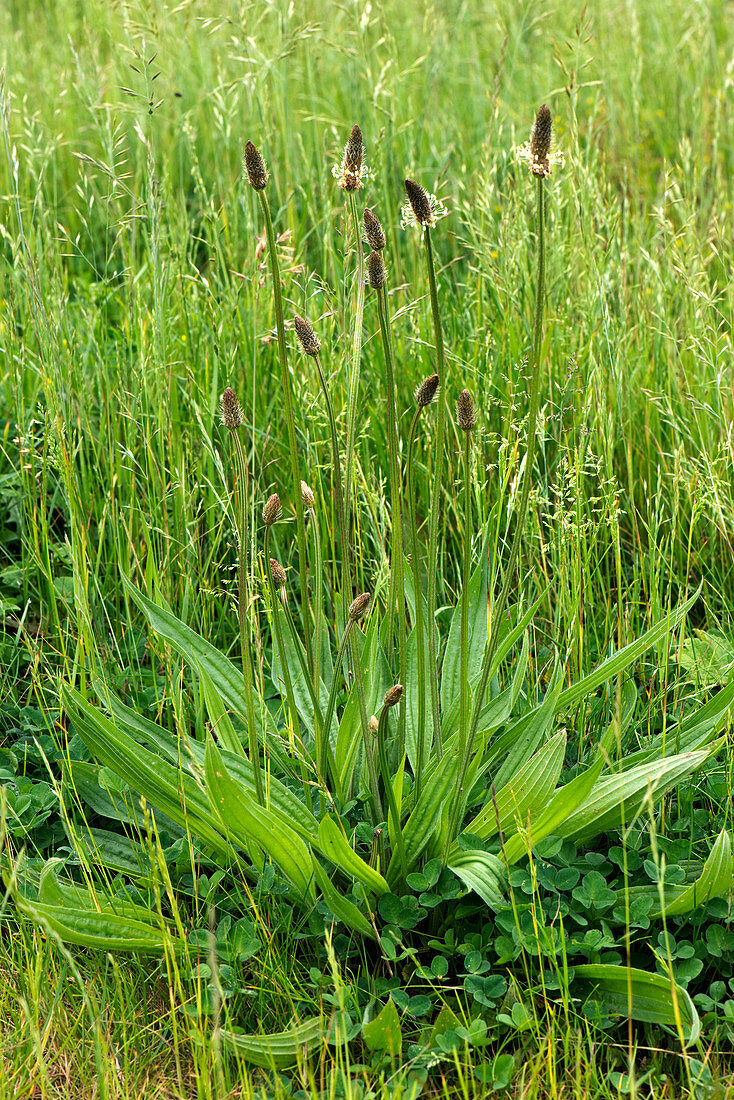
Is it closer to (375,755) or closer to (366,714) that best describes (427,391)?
(366,714)

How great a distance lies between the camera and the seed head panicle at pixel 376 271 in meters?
1.30

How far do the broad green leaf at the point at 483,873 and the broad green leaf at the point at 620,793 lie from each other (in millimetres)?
143

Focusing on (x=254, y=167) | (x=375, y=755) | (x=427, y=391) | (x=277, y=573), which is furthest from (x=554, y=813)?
(x=254, y=167)

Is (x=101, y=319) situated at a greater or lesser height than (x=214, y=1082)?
greater

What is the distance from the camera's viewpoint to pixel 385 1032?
1.43 meters

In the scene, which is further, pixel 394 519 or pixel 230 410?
pixel 394 519

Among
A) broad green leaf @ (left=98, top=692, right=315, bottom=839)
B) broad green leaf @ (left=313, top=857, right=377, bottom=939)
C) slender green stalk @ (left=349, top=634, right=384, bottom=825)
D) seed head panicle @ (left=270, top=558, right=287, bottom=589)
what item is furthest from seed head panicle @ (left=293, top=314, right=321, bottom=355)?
broad green leaf @ (left=313, top=857, right=377, bottom=939)

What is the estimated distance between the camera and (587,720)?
79.2 inches

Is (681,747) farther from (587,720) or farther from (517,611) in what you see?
(517,611)

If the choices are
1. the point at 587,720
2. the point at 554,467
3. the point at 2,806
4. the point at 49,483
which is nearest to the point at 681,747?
the point at 587,720

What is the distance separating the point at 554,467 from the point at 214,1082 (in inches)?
64.8

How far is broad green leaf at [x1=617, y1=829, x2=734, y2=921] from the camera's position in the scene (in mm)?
1485

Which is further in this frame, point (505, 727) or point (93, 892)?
point (505, 727)

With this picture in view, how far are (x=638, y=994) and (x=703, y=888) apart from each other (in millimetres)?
194
